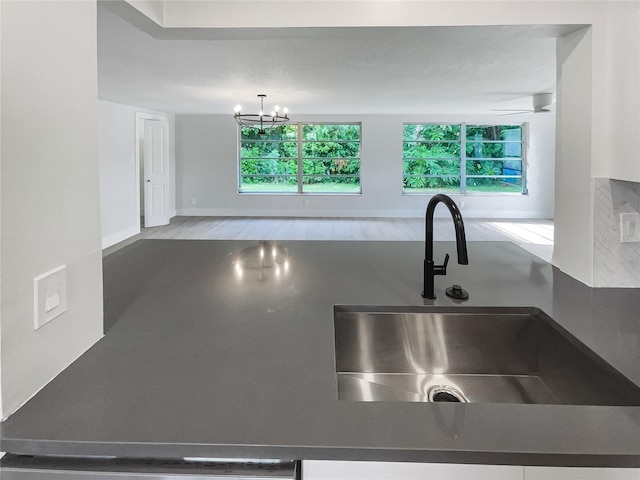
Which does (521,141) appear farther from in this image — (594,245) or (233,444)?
(233,444)

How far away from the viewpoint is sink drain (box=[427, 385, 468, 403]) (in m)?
1.31

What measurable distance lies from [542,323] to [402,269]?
2.09ft

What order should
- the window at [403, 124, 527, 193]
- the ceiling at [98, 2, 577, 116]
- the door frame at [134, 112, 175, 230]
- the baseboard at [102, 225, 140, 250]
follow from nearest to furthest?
the ceiling at [98, 2, 577, 116]
the baseboard at [102, 225, 140, 250]
the door frame at [134, 112, 175, 230]
the window at [403, 124, 527, 193]

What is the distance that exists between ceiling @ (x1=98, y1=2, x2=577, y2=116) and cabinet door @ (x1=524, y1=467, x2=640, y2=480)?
1.49m

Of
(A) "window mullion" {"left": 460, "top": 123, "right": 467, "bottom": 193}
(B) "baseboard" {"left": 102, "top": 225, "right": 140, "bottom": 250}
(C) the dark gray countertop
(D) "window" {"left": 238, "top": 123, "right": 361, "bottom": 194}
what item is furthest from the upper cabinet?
(A) "window mullion" {"left": 460, "top": 123, "right": 467, "bottom": 193}

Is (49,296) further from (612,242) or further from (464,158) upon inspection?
(464,158)

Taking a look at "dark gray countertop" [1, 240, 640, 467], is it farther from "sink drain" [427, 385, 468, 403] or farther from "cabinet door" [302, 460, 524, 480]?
"sink drain" [427, 385, 468, 403]

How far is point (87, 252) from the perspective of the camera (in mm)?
1054

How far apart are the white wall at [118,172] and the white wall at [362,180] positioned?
6.78 feet

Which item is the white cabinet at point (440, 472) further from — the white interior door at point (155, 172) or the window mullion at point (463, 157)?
the window mullion at point (463, 157)

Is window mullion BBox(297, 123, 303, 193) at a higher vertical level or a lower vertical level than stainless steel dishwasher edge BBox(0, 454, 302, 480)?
higher

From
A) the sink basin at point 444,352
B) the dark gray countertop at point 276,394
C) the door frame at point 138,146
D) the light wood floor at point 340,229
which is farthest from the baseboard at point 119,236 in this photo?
the sink basin at point 444,352

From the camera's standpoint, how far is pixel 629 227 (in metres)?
1.60

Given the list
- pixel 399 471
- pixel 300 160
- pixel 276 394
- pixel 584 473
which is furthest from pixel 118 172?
pixel 584 473
